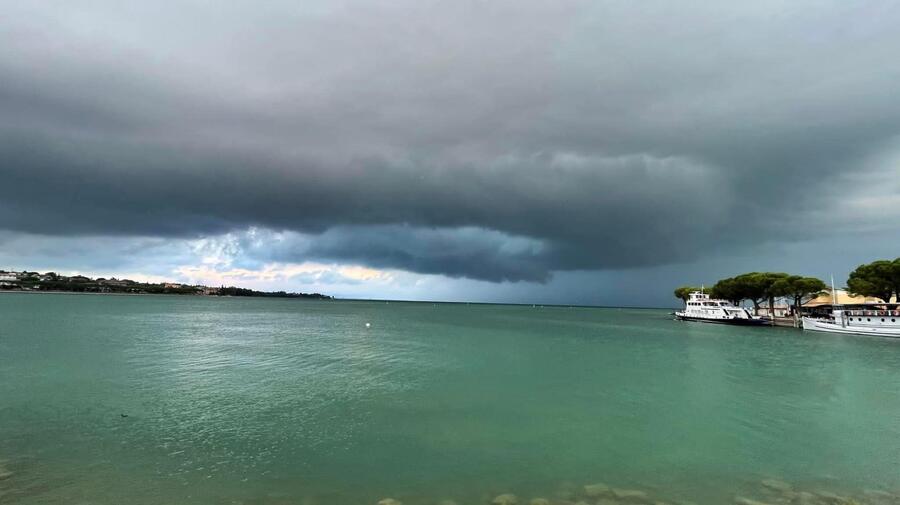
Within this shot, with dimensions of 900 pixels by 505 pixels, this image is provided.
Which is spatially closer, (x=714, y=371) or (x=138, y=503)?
(x=138, y=503)

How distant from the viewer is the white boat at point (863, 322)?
80.5 m

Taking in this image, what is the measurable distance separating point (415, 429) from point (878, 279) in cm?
10783

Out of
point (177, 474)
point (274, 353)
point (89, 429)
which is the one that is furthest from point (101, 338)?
point (177, 474)

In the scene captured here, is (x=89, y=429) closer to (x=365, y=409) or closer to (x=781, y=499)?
(x=365, y=409)

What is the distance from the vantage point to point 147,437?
18047mm

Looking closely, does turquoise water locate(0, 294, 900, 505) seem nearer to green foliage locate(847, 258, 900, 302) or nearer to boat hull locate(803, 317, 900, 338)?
boat hull locate(803, 317, 900, 338)

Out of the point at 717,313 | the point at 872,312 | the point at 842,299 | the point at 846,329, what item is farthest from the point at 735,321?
the point at 872,312

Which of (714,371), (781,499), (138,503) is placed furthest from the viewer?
(714,371)

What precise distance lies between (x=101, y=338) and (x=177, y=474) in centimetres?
5248

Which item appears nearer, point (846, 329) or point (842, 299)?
point (846, 329)

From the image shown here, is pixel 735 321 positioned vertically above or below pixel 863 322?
below

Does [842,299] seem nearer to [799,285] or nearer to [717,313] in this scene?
[799,285]

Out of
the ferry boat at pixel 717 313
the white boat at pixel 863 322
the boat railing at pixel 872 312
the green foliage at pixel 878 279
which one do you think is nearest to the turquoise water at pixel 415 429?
the white boat at pixel 863 322

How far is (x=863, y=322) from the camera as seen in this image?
276ft
